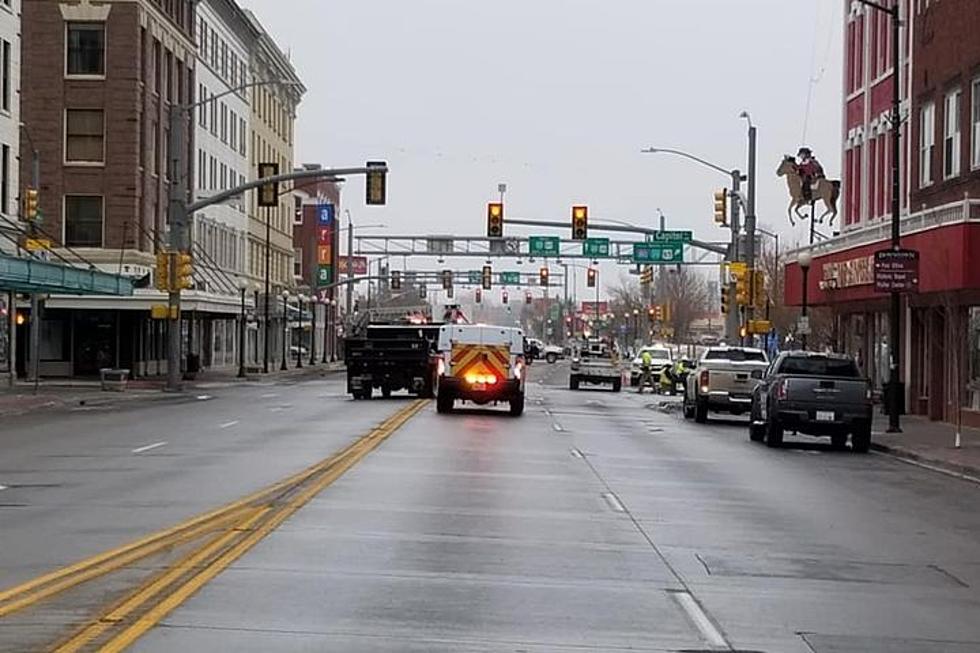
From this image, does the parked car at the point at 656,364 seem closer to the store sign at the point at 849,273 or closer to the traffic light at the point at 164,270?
the store sign at the point at 849,273

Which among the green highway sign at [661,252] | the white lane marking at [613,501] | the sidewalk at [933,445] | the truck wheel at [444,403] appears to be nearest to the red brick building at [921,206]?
the sidewalk at [933,445]

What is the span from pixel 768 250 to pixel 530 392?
53.4m

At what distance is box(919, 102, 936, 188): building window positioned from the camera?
41.3m

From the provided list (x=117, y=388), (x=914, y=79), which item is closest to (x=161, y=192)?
(x=117, y=388)

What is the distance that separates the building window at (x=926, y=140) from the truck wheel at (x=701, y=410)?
318 inches

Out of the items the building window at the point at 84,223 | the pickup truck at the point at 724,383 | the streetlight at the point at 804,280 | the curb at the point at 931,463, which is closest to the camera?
the curb at the point at 931,463

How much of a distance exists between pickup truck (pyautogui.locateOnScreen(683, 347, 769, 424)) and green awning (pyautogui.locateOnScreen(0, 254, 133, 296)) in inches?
737

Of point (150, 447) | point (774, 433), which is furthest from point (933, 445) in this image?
point (150, 447)

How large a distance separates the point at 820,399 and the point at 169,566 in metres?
20.3

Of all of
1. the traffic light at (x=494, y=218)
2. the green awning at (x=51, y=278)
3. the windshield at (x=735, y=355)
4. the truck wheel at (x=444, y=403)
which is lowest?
the truck wheel at (x=444, y=403)

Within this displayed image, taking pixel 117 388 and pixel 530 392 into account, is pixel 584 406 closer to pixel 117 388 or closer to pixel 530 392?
pixel 530 392

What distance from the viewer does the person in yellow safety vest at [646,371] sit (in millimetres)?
70775

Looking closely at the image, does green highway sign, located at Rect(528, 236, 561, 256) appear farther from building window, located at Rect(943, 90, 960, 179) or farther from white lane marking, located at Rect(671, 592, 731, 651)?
white lane marking, located at Rect(671, 592, 731, 651)

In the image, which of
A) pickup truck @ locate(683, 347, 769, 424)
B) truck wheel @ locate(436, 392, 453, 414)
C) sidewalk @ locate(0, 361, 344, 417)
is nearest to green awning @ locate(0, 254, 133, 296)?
sidewalk @ locate(0, 361, 344, 417)
